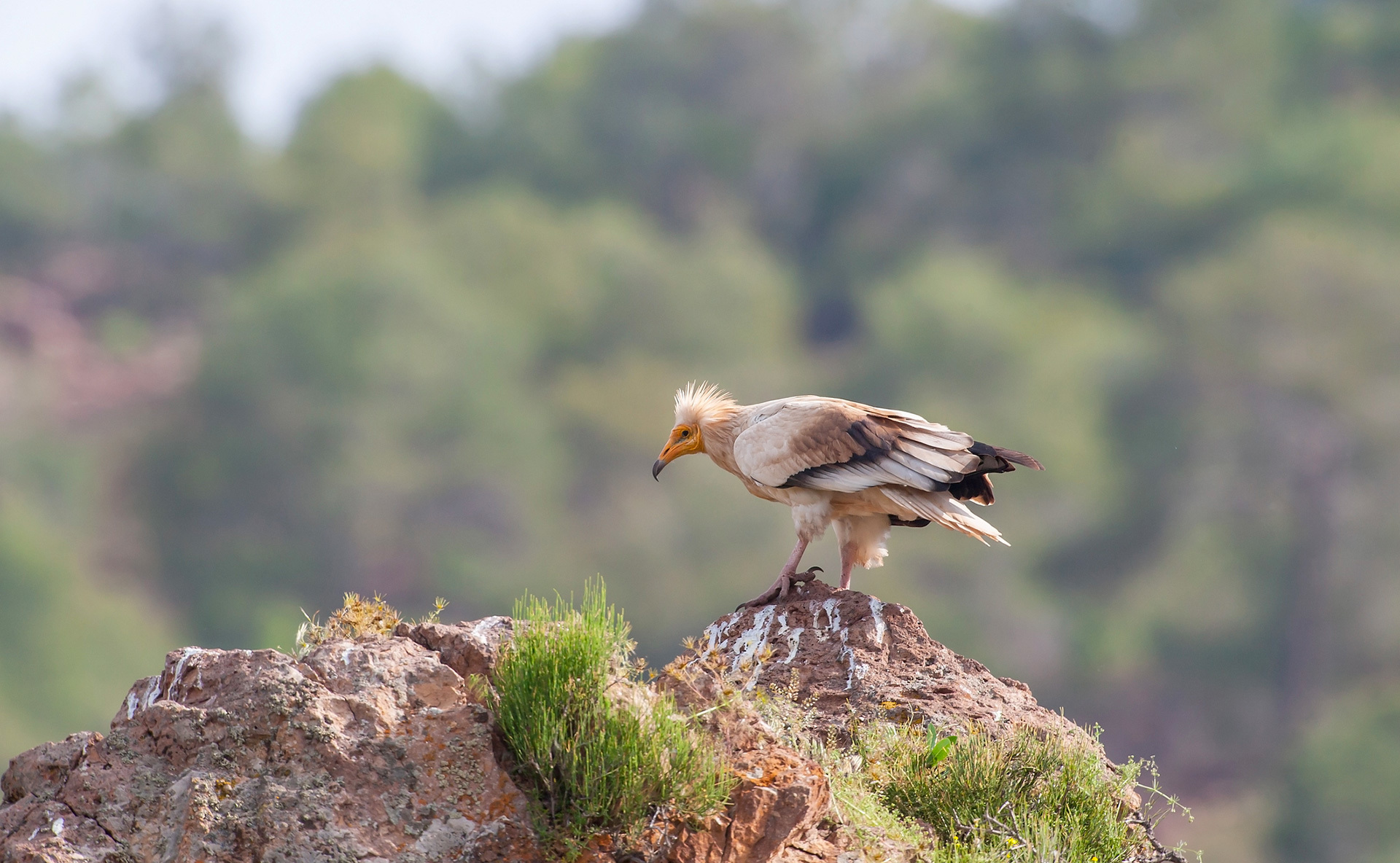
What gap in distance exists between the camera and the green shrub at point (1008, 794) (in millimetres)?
6457

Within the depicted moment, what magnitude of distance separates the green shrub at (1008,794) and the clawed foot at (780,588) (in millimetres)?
1448

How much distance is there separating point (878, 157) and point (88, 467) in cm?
4359

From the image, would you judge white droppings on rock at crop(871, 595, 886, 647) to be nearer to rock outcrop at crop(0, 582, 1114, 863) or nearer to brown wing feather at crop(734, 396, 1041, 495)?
brown wing feather at crop(734, 396, 1041, 495)

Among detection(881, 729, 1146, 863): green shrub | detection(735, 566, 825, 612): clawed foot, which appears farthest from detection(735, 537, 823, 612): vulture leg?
detection(881, 729, 1146, 863): green shrub

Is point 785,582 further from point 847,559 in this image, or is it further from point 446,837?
point 446,837

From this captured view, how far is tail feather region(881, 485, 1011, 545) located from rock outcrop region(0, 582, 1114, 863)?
232cm

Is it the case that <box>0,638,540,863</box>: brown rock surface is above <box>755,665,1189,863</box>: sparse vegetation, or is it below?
below

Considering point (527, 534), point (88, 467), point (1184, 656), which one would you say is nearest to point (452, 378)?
point (527, 534)

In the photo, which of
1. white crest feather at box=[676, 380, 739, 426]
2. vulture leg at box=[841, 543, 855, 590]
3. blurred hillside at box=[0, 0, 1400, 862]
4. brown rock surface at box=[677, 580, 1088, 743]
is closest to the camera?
brown rock surface at box=[677, 580, 1088, 743]

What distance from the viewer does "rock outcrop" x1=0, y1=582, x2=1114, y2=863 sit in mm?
5270

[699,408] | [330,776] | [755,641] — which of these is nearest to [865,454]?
[755,641]

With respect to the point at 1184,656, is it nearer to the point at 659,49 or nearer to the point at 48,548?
the point at 48,548

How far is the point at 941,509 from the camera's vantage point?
8.23 m

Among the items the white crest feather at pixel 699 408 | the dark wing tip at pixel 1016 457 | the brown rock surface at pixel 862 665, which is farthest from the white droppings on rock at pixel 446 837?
the white crest feather at pixel 699 408
